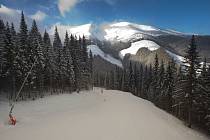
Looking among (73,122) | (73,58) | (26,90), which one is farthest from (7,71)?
(73,122)

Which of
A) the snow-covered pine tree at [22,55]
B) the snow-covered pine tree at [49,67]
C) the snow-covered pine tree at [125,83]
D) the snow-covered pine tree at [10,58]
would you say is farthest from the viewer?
the snow-covered pine tree at [125,83]

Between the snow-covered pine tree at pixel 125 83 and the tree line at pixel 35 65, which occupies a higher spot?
the tree line at pixel 35 65

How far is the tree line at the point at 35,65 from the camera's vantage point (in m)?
51.2

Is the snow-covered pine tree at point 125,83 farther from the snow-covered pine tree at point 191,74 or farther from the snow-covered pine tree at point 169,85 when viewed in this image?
the snow-covered pine tree at point 191,74

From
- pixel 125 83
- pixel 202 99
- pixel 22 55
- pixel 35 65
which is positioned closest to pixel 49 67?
pixel 35 65

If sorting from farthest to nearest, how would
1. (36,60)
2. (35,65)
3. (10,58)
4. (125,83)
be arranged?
(125,83) → (35,65) → (36,60) → (10,58)

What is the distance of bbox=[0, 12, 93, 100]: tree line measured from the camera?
51.2 metres

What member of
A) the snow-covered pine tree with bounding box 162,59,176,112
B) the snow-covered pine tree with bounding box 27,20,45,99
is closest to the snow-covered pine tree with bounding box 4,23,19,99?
the snow-covered pine tree with bounding box 27,20,45,99

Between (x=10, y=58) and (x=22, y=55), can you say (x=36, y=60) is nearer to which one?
(x=22, y=55)

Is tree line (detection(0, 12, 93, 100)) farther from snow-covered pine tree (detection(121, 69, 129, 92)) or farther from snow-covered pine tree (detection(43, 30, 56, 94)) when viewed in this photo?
snow-covered pine tree (detection(121, 69, 129, 92))

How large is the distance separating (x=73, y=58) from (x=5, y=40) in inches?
918

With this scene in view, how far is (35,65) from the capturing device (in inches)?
2190

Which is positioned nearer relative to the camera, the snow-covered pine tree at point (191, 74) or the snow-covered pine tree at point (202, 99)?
the snow-covered pine tree at point (191, 74)

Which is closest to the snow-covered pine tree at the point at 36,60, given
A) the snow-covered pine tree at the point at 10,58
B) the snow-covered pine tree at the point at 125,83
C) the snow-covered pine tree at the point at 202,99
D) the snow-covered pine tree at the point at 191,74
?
the snow-covered pine tree at the point at 10,58
